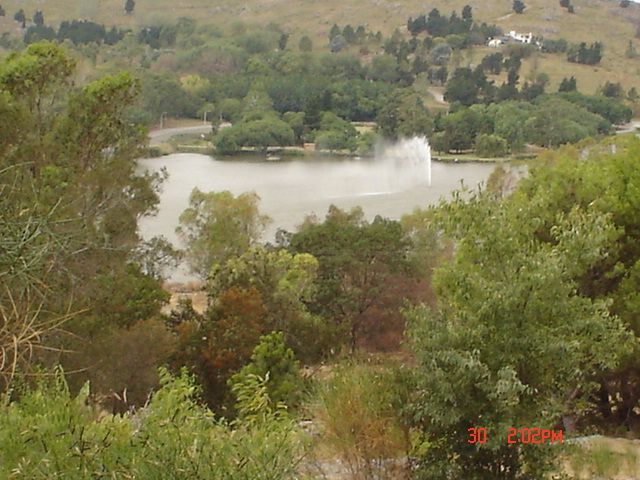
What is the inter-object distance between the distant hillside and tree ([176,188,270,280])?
40.9m

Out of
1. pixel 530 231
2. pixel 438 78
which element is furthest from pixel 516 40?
pixel 530 231

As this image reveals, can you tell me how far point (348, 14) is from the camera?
59.6 meters

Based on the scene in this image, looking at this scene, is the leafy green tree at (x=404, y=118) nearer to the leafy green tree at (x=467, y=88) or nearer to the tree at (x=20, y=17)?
the leafy green tree at (x=467, y=88)

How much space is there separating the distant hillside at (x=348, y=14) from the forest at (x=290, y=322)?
4363 centimetres

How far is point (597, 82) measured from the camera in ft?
149

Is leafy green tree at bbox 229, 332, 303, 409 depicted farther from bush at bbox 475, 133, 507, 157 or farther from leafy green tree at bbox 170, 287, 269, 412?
bush at bbox 475, 133, 507, 157

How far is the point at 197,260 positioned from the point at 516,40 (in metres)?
43.9

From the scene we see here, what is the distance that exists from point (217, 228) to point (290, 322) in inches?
223

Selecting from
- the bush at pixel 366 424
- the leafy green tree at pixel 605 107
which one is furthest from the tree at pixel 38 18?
the bush at pixel 366 424

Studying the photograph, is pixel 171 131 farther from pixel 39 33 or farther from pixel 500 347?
pixel 500 347

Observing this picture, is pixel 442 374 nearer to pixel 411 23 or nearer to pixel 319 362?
pixel 319 362

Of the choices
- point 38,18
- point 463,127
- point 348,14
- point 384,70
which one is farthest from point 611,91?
point 38,18

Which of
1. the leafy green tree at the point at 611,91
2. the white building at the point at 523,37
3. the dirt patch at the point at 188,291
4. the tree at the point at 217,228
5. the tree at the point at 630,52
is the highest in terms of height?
the white building at the point at 523,37

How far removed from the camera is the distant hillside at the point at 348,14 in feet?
184
